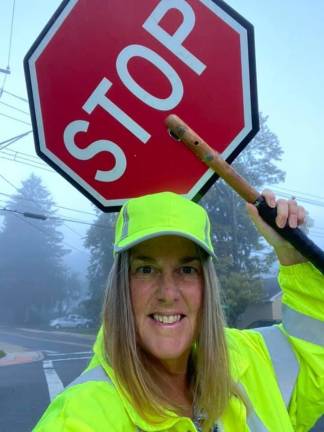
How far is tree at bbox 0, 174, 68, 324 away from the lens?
6241cm

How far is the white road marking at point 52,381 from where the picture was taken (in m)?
10.2

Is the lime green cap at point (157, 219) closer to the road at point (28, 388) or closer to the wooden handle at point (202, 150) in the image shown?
the wooden handle at point (202, 150)

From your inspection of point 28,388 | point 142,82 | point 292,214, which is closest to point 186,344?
point 292,214

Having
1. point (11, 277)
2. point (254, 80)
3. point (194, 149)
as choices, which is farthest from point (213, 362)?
point (11, 277)

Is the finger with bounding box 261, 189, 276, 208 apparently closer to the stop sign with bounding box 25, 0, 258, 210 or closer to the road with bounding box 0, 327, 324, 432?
the stop sign with bounding box 25, 0, 258, 210

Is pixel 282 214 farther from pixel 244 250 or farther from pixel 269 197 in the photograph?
pixel 244 250

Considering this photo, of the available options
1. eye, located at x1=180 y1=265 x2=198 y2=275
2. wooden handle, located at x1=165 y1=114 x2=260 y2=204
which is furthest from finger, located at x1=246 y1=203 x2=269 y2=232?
eye, located at x1=180 y1=265 x2=198 y2=275

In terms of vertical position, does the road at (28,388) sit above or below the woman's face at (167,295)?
below

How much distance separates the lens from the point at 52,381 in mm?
12094

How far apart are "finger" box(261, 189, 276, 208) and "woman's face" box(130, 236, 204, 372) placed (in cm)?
27

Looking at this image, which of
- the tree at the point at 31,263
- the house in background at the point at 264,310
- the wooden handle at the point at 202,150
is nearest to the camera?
the wooden handle at the point at 202,150

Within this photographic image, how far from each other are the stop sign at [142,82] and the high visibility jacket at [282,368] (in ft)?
1.77

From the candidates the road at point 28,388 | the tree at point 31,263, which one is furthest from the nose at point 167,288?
the tree at point 31,263

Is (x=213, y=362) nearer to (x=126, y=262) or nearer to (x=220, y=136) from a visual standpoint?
(x=126, y=262)
